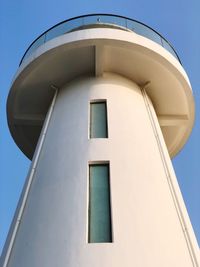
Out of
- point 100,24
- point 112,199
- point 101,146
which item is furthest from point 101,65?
point 112,199

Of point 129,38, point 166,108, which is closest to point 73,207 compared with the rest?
point 129,38

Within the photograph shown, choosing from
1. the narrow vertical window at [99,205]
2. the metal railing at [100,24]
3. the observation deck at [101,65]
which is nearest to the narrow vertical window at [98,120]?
the narrow vertical window at [99,205]

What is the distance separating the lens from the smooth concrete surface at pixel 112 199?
738 cm

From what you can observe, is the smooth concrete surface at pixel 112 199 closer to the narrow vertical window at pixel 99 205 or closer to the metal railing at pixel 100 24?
the narrow vertical window at pixel 99 205

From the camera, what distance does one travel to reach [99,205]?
8.47 meters

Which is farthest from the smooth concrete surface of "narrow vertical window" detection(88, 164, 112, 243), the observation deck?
the observation deck

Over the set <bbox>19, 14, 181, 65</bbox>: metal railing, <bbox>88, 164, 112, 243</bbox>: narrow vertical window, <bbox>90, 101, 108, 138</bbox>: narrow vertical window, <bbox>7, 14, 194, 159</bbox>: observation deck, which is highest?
<bbox>19, 14, 181, 65</bbox>: metal railing

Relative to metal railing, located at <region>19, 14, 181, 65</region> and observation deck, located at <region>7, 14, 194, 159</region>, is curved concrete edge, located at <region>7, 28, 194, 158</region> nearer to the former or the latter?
observation deck, located at <region>7, 14, 194, 159</region>

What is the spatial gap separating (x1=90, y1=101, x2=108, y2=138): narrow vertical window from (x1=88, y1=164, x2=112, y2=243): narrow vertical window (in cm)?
137

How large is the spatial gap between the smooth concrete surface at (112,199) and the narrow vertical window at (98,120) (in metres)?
0.19

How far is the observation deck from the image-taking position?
1245 cm

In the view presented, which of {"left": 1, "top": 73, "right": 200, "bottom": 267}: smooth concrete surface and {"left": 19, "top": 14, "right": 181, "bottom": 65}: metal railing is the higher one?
{"left": 19, "top": 14, "right": 181, "bottom": 65}: metal railing

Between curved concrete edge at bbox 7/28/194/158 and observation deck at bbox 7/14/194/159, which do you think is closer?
curved concrete edge at bbox 7/28/194/158

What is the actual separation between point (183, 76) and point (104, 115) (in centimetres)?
380
